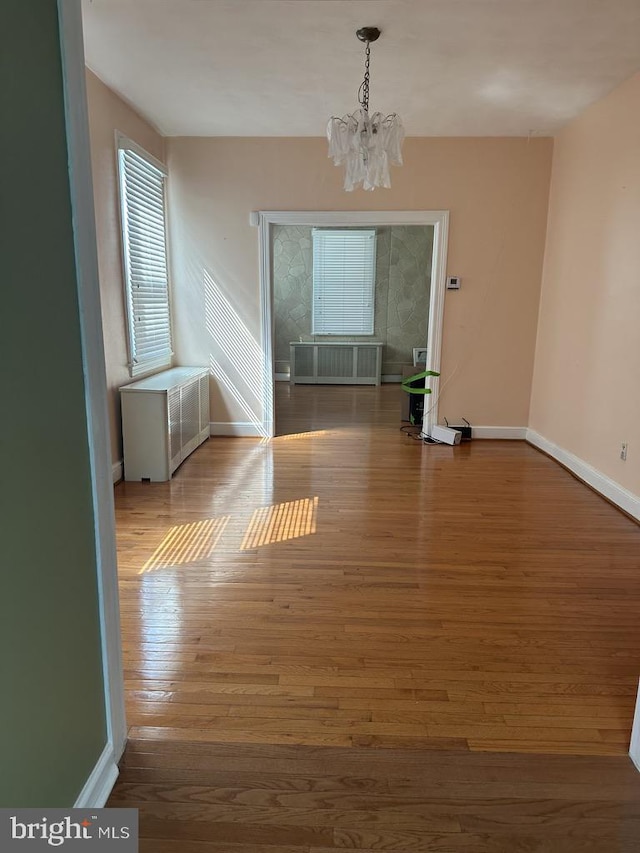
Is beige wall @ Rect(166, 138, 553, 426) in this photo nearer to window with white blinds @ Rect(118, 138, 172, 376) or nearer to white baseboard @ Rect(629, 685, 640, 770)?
window with white blinds @ Rect(118, 138, 172, 376)

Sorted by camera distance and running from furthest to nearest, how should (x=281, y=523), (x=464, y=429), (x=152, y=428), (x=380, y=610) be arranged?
(x=464, y=429) → (x=152, y=428) → (x=281, y=523) → (x=380, y=610)

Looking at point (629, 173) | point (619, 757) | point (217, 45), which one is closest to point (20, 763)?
point (619, 757)

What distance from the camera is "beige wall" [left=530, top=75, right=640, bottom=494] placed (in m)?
3.86

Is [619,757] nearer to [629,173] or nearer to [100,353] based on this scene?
[100,353]

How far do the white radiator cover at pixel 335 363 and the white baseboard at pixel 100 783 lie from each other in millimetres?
7909

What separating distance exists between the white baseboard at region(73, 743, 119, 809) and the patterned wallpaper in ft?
27.1

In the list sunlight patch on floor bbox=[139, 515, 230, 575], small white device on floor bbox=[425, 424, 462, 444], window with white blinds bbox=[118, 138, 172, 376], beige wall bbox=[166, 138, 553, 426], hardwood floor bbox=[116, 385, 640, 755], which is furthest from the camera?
small white device on floor bbox=[425, 424, 462, 444]

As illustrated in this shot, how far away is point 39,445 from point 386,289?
8.66 metres

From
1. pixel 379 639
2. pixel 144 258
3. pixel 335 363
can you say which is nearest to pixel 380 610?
pixel 379 639

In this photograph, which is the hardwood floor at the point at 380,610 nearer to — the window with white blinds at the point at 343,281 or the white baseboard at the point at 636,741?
the white baseboard at the point at 636,741

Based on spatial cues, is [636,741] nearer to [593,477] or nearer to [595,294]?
[593,477]

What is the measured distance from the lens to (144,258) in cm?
476

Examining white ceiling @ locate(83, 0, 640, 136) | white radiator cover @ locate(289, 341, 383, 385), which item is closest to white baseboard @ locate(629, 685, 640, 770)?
white ceiling @ locate(83, 0, 640, 136)

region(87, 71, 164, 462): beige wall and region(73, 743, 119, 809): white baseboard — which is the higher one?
region(87, 71, 164, 462): beige wall
